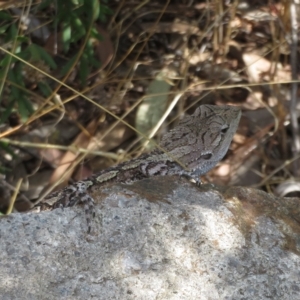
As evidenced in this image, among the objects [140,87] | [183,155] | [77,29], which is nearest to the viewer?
[183,155]

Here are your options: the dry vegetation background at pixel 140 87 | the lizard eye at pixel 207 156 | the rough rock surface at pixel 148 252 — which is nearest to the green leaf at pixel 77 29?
the dry vegetation background at pixel 140 87

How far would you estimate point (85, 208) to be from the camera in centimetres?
289

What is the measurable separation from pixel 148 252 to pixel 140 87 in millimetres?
3068

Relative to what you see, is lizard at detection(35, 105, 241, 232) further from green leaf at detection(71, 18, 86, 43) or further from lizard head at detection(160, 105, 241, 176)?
green leaf at detection(71, 18, 86, 43)

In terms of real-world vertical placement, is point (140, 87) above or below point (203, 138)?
below

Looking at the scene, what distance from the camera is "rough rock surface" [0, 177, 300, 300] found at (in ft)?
8.69

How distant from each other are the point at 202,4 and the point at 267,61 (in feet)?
2.62

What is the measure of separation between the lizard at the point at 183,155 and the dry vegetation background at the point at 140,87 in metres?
0.82

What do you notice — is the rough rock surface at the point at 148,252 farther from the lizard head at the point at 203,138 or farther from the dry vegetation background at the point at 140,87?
the dry vegetation background at the point at 140,87

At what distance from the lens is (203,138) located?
3912mm

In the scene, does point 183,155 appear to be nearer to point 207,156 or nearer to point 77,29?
point 207,156

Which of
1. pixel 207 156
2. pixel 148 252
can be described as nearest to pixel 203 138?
pixel 207 156

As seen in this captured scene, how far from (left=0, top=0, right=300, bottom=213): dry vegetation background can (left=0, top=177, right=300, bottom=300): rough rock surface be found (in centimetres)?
186

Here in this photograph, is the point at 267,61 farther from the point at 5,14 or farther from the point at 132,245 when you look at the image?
the point at 132,245
